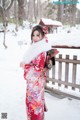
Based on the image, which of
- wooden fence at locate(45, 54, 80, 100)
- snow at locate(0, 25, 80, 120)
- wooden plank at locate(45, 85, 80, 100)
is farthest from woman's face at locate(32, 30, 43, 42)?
wooden plank at locate(45, 85, 80, 100)

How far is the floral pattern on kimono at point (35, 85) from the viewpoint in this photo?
308 cm

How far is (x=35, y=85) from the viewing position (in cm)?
314

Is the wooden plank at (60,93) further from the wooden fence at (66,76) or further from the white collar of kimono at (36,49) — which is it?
the white collar of kimono at (36,49)

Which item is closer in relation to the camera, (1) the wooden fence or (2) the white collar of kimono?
(2) the white collar of kimono

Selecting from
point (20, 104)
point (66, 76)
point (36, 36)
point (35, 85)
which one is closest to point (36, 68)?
point (35, 85)

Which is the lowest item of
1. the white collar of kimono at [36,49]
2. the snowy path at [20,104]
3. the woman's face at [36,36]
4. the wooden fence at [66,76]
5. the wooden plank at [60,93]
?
the snowy path at [20,104]

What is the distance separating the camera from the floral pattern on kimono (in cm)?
308

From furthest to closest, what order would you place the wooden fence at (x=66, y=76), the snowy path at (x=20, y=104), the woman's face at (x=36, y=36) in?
the wooden fence at (x=66, y=76), the snowy path at (x=20, y=104), the woman's face at (x=36, y=36)

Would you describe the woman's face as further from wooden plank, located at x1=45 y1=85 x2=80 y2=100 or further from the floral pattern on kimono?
wooden plank, located at x1=45 y1=85 x2=80 y2=100

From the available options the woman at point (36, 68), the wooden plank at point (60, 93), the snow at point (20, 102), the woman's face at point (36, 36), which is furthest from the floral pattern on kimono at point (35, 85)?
the wooden plank at point (60, 93)

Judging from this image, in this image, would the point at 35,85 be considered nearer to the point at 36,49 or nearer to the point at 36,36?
the point at 36,49

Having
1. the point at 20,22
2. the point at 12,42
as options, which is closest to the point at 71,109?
the point at 12,42

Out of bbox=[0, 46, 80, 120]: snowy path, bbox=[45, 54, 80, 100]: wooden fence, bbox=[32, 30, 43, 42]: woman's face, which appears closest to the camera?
bbox=[32, 30, 43, 42]: woman's face

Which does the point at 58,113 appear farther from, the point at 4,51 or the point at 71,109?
the point at 4,51
